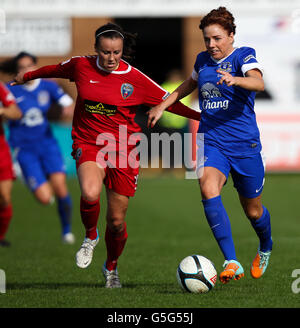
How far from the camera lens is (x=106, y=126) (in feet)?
22.2

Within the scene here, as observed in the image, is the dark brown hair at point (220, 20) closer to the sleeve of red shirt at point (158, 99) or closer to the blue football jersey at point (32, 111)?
the sleeve of red shirt at point (158, 99)

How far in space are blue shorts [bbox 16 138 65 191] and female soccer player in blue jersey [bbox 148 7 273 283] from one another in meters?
4.49

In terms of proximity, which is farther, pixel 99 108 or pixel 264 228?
pixel 264 228

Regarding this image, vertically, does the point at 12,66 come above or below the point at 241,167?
above

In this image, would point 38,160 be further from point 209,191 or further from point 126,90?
point 209,191

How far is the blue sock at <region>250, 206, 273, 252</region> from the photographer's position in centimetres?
691

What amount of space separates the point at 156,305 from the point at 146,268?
2573 mm

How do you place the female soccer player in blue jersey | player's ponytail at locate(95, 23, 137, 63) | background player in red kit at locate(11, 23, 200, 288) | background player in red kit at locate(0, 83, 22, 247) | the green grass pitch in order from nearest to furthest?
the green grass pitch, the female soccer player in blue jersey, player's ponytail at locate(95, 23, 137, 63), background player in red kit at locate(11, 23, 200, 288), background player in red kit at locate(0, 83, 22, 247)

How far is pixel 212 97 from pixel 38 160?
501cm

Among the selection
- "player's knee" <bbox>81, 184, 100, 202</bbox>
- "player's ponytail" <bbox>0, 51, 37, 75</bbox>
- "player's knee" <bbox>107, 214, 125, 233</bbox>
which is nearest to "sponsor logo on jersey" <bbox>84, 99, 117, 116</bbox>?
"player's knee" <bbox>81, 184, 100, 202</bbox>

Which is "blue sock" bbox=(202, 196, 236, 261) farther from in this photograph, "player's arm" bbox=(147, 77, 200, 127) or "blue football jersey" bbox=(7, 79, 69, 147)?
"blue football jersey" bbox=(7, 79, 69, 147)

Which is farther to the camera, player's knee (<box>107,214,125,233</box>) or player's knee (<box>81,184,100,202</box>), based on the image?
player's knee (<box>107,214,125,233</box>)

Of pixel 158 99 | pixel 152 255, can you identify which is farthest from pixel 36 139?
pixel 158 99
